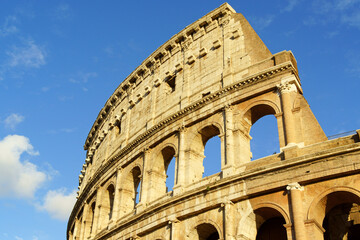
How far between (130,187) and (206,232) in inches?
276

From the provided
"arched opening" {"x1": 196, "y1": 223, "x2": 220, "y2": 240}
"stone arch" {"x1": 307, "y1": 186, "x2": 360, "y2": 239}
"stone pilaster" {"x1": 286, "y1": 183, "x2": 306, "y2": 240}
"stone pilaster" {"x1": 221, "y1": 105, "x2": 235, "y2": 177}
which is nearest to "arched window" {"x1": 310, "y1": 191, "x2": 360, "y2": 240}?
"stone arch" {"x1": 307, "y1": 186, "x2": 360, "y2": 239}

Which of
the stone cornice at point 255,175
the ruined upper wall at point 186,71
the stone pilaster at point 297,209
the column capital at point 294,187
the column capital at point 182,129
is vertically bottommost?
the stone pilaster at point 297,209

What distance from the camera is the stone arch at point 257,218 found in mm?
16406

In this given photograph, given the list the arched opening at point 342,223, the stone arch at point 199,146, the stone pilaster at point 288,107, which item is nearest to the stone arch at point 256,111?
the stone pilaster at point 288,107

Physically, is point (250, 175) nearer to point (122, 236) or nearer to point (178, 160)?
point (178, 160)

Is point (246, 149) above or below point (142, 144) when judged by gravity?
below

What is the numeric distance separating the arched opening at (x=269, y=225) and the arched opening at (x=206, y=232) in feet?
5.92

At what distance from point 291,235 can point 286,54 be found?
8143 millimetres

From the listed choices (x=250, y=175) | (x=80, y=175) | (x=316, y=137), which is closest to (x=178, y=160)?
(x=250, y=175)

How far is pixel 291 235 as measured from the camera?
15.2 m

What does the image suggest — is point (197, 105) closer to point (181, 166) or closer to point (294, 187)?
point (181, 166)

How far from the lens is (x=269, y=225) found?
17562mm

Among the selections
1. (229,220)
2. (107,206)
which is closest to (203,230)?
(229,220)

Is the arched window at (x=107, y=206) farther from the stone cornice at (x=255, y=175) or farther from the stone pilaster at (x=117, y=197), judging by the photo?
the stone cornice at (x=255, y=175)
